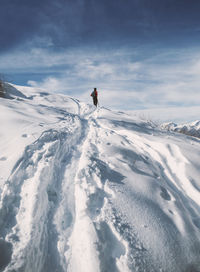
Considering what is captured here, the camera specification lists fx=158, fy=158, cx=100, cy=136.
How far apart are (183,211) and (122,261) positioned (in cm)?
110

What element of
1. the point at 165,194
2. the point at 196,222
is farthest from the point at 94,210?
the point at 196,222

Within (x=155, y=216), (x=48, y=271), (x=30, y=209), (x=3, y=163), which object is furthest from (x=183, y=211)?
(x=3, y=163)

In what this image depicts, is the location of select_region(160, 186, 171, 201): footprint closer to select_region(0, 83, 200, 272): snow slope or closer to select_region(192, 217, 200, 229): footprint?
select_region(0, 83, 200, 272): snow slope

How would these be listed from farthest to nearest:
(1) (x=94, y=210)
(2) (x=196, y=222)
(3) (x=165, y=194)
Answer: (3) (x=165, y=194) → (2) (x=196, y=222) → (1) (x=94, y=210)

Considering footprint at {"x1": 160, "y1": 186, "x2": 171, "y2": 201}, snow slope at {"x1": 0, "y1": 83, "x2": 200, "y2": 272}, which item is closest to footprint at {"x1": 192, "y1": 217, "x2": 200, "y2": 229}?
snow slope at {"x1": 0, "y1": 83, "x2": 200, "y2": 272}

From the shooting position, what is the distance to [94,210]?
1.82 m

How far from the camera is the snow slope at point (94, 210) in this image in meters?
1.41

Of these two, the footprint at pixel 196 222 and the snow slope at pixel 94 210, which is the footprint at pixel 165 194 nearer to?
the snow slope at pixel 94 210

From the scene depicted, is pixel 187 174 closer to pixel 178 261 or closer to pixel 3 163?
pixel 178 261

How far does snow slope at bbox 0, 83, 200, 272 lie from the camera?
4.63 ft

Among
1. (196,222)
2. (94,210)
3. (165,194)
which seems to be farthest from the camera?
(165,194)

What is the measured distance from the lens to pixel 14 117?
4250 mm

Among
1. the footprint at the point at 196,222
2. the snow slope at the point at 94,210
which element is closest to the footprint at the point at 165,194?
the snow slope at the point at 94,210

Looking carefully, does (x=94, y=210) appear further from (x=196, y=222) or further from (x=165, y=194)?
(x=196, y=222)
